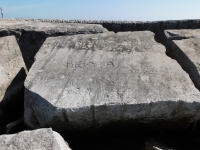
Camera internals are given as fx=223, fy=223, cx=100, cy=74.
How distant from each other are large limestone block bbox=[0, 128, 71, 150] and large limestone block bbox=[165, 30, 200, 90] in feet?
4.21

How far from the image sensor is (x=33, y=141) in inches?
48.8

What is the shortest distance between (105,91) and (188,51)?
1.13 m

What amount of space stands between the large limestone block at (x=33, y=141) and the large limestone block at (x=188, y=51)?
128 centimetres

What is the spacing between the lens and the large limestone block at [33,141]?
47.6 inches

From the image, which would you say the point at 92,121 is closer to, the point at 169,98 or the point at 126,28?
the point at 169,98

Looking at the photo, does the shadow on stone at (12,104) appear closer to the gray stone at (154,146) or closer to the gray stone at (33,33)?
the gray stone at (33,33)

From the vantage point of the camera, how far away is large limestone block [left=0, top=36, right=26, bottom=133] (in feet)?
6.26

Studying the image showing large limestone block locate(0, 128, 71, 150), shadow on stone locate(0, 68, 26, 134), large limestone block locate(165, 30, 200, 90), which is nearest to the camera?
large limestone block locate(0, 128, 71, 150)

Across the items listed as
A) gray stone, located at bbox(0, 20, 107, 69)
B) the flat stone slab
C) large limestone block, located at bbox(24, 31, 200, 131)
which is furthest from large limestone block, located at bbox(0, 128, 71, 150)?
the flat stone slab

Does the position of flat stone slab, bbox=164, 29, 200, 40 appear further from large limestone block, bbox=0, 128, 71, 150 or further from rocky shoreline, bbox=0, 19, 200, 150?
large limestone block, bbox=0, 128, 71, 150

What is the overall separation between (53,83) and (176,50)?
1401 mm

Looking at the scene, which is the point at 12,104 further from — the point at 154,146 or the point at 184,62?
the point at 184,62

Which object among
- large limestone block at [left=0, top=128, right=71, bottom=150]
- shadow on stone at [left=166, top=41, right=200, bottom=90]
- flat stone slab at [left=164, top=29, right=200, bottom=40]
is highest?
flat stone slab at [left=164, top=29, right=200, bottom=40]

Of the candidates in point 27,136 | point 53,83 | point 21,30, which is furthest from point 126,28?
point 27,136
